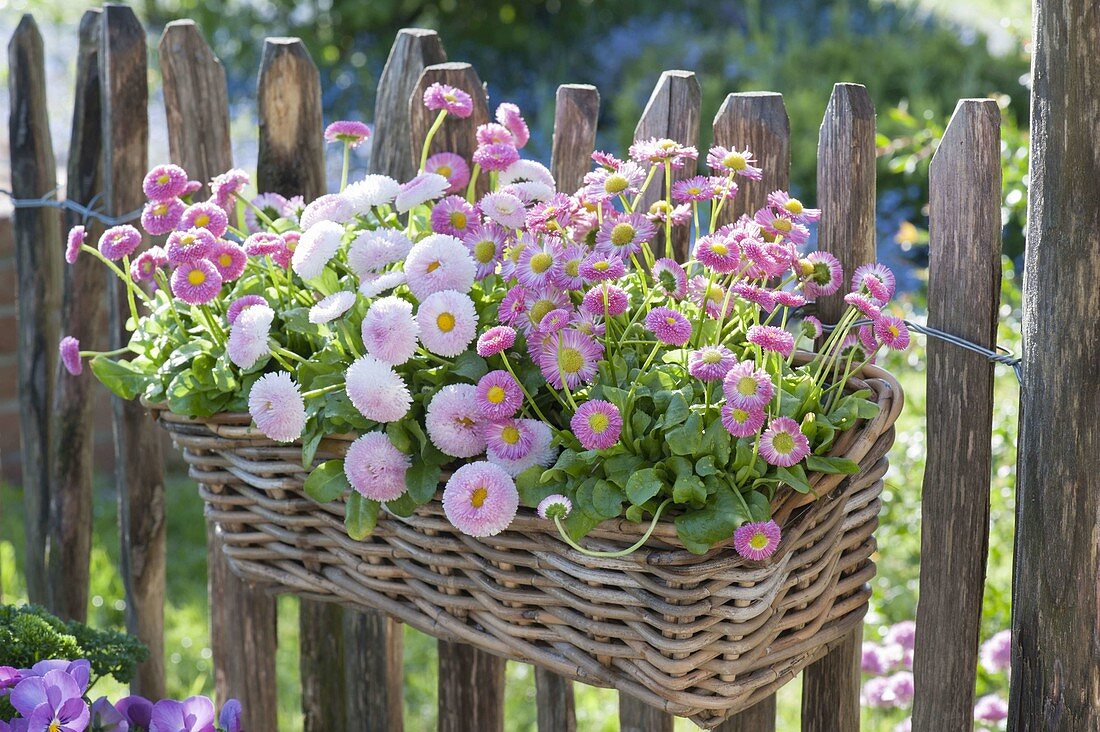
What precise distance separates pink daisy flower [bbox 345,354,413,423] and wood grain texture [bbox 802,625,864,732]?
27.1 inches

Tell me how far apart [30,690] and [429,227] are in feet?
2.23

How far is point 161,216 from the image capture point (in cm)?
146

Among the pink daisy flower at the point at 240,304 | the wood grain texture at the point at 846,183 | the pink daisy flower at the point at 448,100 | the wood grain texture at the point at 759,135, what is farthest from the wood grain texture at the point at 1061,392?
the pink daisy flower at the point at 240,304

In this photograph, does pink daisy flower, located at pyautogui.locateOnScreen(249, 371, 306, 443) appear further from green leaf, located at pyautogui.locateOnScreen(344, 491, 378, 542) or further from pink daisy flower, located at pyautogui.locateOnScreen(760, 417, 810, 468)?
pink daisy flower, located at pyautogui.locateOnScreen(760, 417, 810, 468)

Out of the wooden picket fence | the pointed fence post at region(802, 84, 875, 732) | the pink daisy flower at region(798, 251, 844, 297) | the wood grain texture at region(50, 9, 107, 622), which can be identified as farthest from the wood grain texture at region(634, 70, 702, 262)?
the wood grain texture at region(50, 9, 107, 622)

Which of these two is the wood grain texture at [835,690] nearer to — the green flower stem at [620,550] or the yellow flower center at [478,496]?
the green flower stem at [620,550]

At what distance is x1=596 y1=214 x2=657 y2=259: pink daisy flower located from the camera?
1216 millimetres

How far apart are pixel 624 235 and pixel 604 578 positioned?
0.35 m

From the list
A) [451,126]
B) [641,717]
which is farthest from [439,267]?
[641,717]

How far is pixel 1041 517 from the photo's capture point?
1320mm

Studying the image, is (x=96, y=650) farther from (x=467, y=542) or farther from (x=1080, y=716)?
(x=1080, y=716)

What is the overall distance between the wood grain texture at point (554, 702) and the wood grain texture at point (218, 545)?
48cm

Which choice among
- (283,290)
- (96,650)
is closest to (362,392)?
(283,290)

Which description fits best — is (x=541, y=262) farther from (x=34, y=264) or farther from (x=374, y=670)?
(x=34, y=264)
